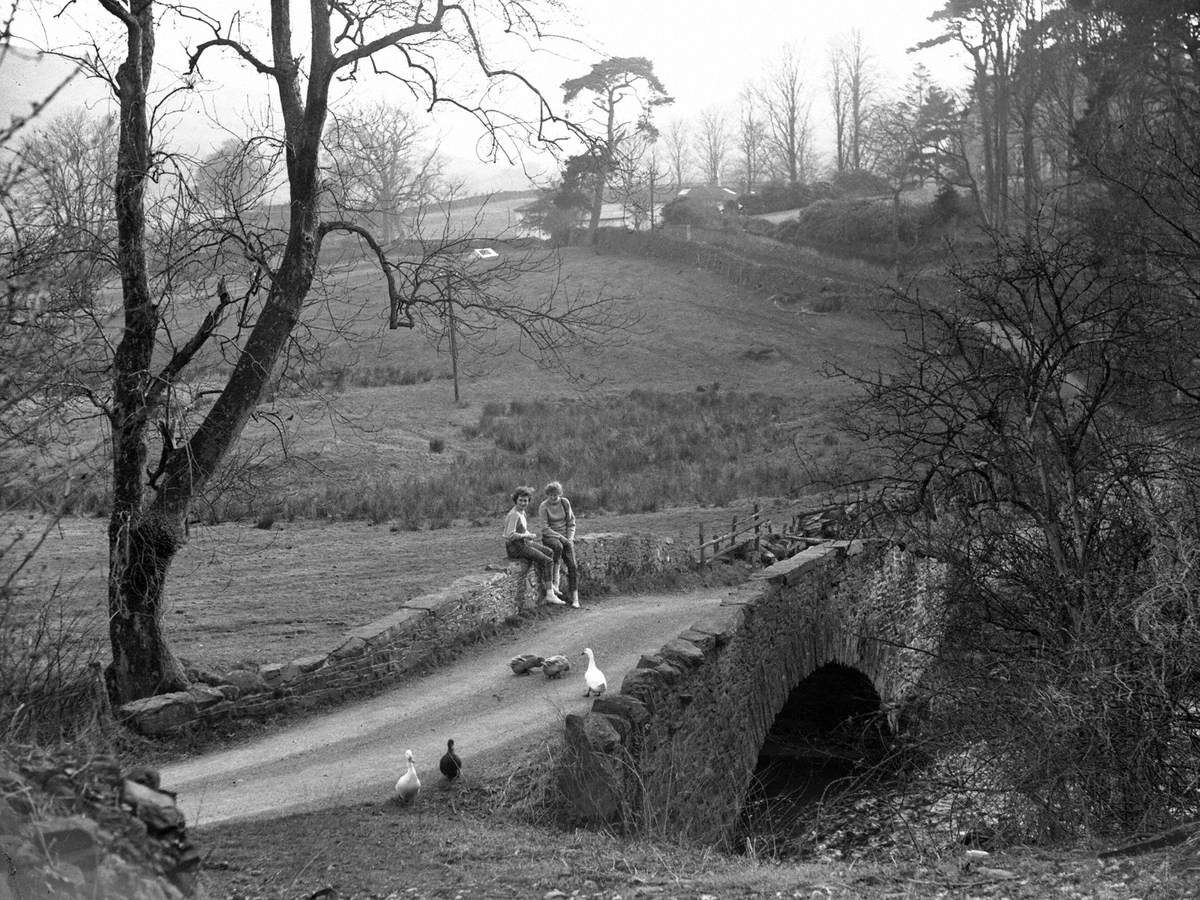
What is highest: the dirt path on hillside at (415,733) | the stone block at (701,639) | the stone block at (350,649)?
the stone block at (701,639)

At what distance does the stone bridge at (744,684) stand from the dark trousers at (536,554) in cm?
284

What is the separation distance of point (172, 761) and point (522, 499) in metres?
5.79

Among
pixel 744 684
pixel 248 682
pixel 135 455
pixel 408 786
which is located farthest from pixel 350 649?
pixel 744 684

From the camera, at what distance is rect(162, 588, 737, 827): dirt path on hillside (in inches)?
325

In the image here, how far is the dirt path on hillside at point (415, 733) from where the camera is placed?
8258 millimetres

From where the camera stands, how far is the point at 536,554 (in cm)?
1386

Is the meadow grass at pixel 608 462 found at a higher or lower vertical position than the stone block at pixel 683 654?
higher

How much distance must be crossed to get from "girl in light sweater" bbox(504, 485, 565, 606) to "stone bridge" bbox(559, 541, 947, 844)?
2863 millimetres

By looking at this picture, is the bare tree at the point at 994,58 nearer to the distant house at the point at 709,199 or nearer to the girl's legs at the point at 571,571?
the distant house at the point at 709,199

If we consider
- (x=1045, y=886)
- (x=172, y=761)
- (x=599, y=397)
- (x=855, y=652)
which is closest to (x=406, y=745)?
(x=172, y=761)

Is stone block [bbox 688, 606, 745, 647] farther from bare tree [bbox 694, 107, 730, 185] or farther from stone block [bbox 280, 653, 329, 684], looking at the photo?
bare tree [bbox 694, 107, 730, 185]

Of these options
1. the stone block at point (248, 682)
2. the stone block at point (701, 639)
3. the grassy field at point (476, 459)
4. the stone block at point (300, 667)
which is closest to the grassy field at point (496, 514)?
the grassy field at point (476, 459)

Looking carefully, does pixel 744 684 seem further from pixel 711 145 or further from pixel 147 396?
pixel 711 145

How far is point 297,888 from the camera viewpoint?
237 inches
